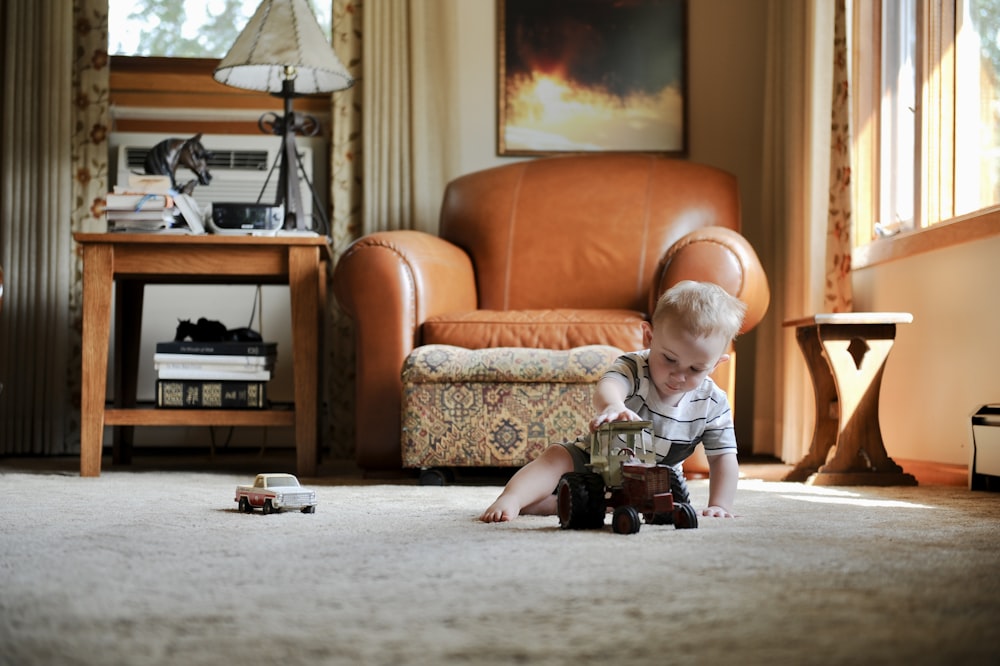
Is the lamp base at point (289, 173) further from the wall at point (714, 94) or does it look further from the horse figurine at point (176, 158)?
the wall at point (714, 94)

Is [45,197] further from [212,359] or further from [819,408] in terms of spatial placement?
[819,408]

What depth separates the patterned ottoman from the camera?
2.63 meters

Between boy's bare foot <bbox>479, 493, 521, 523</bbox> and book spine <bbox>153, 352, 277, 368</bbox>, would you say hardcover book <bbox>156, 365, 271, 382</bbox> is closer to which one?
book spine <bbox>153, 352, 277, 368</bbox>

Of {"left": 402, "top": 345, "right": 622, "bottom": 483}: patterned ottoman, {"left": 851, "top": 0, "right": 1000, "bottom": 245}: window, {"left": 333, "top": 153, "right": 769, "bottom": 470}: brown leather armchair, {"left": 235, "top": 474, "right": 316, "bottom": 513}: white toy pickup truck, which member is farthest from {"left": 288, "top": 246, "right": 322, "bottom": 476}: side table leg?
{"left": 851, "top": 0, "right": 1000, "bottom": 245}: window

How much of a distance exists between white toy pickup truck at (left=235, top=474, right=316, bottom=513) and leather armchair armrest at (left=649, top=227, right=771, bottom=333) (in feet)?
4.14

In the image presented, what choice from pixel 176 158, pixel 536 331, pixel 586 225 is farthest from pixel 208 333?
pixel 586 225

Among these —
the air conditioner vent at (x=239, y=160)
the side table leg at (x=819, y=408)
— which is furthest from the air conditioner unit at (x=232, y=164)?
the side table leg at (x=819, y=408)

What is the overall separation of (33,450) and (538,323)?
7.16 ft

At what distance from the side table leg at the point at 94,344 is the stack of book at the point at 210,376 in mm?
187

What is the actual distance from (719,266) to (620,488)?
4.04 ft

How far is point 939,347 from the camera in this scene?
115 inches

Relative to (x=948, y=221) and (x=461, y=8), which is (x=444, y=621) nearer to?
(x=948, y=221)

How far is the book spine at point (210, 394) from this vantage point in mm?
3051

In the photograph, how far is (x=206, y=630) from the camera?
95 cm
